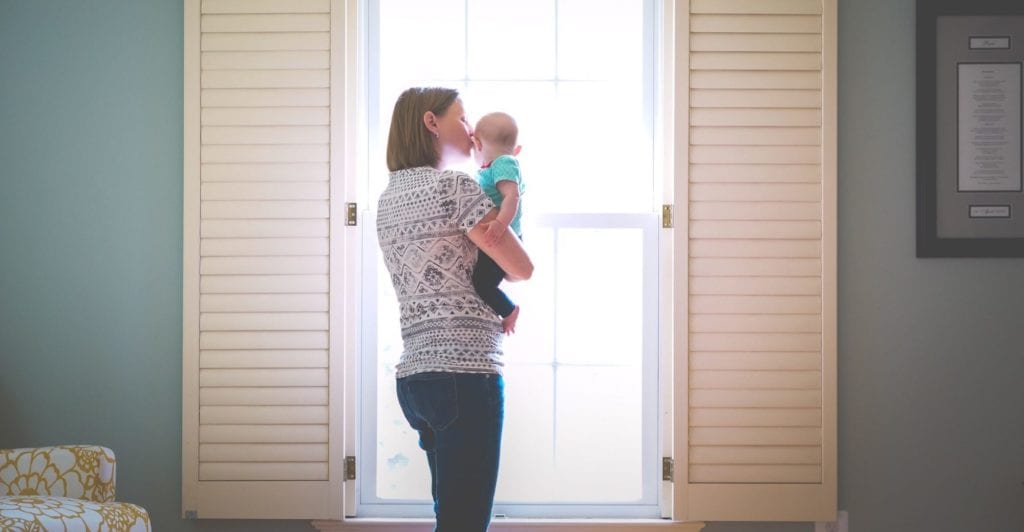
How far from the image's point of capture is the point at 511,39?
2402 mm

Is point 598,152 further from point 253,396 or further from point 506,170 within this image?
point 253,396

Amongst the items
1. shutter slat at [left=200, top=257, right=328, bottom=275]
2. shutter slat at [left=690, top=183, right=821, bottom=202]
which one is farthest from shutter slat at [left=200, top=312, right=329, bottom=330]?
shutter slat at [left=690, top=183, right=821, bottom=202]

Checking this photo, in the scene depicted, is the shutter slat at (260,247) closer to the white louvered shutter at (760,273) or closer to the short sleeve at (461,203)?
the short sleeve at (461,203)

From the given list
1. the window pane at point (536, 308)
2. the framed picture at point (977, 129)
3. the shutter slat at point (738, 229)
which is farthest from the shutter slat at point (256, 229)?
Result: the framed picture at point (977, 129)

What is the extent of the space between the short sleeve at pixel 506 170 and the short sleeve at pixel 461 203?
22cm

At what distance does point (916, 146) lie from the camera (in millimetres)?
2350

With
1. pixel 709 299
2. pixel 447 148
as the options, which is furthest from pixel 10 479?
pixel 709 299

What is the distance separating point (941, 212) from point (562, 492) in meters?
1.40

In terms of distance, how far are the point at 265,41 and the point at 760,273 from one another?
1.57 meters

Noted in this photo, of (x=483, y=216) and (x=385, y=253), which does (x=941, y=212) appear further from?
(x=385, y=253)

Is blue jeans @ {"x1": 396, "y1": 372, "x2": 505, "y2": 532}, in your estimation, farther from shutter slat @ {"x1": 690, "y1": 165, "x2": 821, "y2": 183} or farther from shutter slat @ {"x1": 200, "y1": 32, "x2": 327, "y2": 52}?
shutter slat @ {"x1": 200, "y1": 32, "x2": 327, "y2": 52}

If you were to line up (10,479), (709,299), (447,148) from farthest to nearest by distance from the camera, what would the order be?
(709,299), (10,479), (447,148)

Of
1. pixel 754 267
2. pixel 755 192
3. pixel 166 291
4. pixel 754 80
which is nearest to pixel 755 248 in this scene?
pixel 754 267

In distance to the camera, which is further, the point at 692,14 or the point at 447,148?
the point at 692,14
